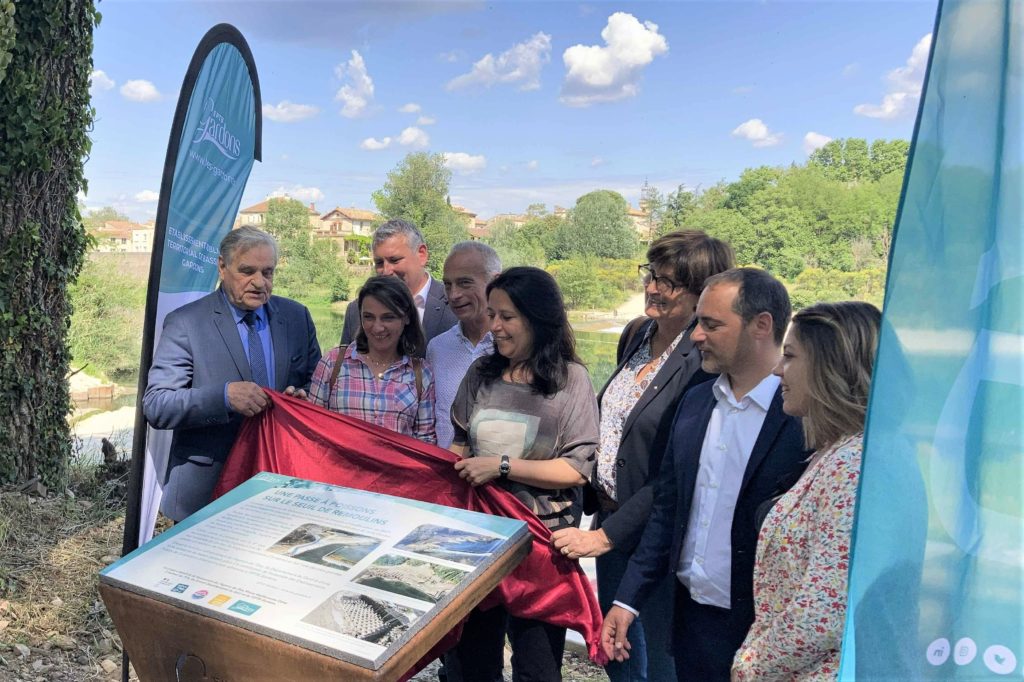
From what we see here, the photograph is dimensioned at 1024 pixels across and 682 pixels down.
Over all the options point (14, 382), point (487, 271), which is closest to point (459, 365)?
point (487, 271)

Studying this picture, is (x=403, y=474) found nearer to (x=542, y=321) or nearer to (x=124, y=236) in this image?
(x=542, y=321)

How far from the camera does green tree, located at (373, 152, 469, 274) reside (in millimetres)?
32438

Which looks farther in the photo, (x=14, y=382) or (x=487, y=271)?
(x=14, y=382)

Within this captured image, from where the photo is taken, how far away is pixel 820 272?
104ft

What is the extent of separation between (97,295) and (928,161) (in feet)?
75.0

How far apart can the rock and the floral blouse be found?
11.5ft

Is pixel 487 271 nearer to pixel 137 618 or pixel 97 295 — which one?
pixel 137 618

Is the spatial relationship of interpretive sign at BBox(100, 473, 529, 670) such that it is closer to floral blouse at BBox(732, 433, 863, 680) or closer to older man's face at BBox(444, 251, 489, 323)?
floral blouse at BBox(732, 433, 863, 680)

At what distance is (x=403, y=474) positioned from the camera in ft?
8.36

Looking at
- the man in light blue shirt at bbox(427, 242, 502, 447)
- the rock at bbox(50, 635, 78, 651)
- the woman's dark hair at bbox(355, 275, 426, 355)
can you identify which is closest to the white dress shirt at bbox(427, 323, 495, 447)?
the man in light blue shirt at bbox(427, 242, 502, 447)

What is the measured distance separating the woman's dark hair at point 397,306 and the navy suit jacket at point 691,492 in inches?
43.5

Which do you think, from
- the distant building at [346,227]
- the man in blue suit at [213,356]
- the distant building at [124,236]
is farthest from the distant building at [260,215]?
the man in blue suit at [213,356]

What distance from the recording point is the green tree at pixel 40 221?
461 cm

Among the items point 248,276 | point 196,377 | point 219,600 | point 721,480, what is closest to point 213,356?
point 196,377
